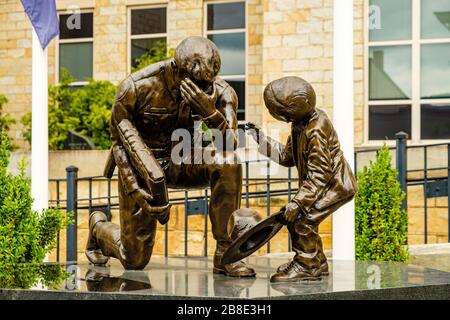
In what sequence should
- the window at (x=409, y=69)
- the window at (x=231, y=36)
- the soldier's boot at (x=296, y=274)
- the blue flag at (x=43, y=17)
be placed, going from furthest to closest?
the window at (x=231, y=36) → the window at (x=409, y=69) → the blue flag at (x=43, y=17) → the soldier's boot at (x=296, y=274)

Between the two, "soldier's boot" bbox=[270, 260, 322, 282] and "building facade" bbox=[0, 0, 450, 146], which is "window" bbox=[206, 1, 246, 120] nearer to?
"building facade" bbox=[0, 0, 450, 146]

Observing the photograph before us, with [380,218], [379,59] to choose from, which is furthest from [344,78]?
[379,59]

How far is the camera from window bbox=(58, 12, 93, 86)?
45.4 feet

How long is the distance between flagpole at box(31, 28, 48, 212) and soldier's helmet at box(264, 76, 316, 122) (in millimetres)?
3722

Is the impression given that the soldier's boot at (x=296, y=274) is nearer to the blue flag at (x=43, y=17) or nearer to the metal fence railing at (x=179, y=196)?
the metal fence railing at (x=179, y=196)

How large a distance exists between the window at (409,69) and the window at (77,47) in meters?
5.28

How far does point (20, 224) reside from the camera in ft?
17.5

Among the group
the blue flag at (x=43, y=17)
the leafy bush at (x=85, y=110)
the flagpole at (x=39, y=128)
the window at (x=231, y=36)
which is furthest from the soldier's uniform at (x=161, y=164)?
the window at (x=231, y=36)

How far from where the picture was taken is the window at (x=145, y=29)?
1345 cm

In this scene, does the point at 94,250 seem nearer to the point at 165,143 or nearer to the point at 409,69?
the point at 165,143

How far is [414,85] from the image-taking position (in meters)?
11.4

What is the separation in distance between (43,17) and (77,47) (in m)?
6.91

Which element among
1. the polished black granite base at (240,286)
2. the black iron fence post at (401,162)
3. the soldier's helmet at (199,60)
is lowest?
the polished black granite base at (240,286)
